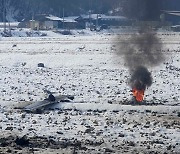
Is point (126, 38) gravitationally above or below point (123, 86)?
above

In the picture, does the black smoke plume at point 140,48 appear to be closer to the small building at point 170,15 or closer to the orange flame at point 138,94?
the small building at point 170,15

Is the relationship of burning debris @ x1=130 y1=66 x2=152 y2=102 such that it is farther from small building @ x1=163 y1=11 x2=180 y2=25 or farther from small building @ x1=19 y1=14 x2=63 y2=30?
small building @ x1=19 y1=14 x2=63 y2=30

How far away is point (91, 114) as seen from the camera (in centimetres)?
3055

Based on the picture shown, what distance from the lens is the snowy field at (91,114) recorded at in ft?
75.8

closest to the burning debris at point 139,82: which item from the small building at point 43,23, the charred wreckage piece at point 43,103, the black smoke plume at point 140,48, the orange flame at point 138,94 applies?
the orange flame at point 138,94

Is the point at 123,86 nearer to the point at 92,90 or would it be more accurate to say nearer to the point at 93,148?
the point at 92,90

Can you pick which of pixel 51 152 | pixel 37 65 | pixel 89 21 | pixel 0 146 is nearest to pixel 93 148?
pixel 51 152

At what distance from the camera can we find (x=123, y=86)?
4306cm

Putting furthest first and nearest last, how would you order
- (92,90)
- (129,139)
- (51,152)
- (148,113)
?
(92,90) < (148,113) < (129,139) < (51,152)

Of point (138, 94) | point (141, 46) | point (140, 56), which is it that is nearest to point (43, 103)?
point (138, 94)

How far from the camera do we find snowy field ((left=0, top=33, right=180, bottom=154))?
23.1 meters

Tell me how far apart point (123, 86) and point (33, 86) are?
7235 mm

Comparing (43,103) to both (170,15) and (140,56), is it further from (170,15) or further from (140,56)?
(170,15)

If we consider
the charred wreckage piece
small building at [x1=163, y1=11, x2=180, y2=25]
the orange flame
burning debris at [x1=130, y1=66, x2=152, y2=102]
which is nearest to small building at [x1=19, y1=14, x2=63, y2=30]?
small building at [x1=163, y1=11, x2=180, y2=25]
